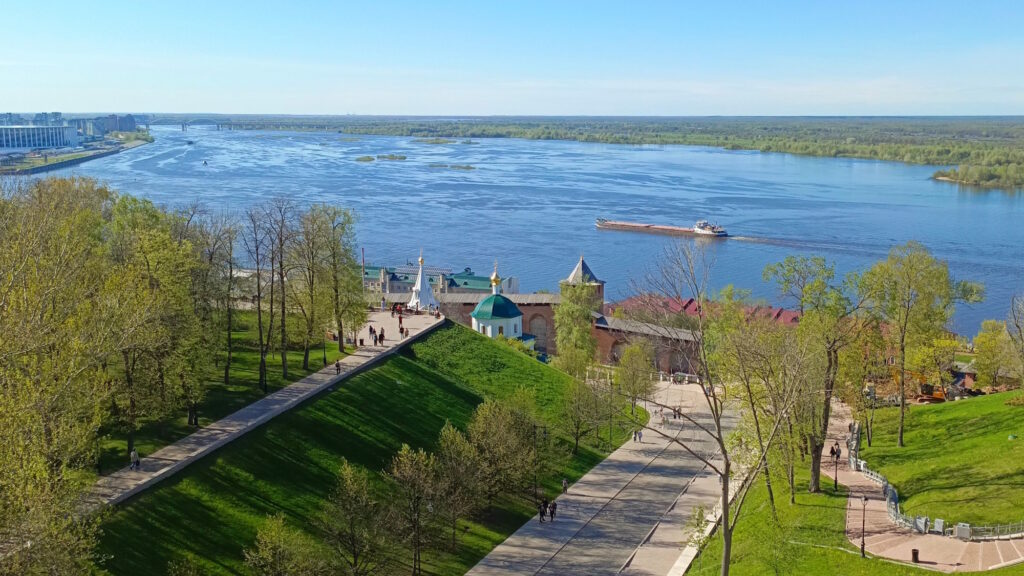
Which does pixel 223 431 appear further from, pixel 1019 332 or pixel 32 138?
pixel 32 138

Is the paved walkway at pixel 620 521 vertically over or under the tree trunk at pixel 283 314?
under

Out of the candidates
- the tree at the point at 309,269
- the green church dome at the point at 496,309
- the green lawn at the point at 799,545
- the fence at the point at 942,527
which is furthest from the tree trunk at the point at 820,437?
the green church dome at the point at 496,309

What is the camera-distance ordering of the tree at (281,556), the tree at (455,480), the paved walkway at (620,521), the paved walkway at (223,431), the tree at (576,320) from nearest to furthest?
the tree at (281,556), the paved walkway at (223,431), the tree at (455,480), the paved walkway at (620,521), the tree at (576,320)

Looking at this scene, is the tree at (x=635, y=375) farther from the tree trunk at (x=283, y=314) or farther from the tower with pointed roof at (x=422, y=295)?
the tower with pointed roof at (x=422, y=295)

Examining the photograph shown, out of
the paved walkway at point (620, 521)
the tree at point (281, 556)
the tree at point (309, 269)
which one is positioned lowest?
the paved walkway at point (620, 521)

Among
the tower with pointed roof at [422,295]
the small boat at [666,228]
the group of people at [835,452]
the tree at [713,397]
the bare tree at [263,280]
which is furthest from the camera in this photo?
the small boat at [666,228]

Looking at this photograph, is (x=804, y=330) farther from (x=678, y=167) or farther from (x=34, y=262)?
(x=678, y=167)

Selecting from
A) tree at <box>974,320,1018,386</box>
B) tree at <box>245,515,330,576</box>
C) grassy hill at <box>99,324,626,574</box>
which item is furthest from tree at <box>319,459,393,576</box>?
tree at <box>974,320,1018,386</box>
